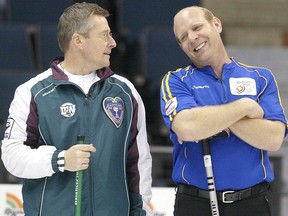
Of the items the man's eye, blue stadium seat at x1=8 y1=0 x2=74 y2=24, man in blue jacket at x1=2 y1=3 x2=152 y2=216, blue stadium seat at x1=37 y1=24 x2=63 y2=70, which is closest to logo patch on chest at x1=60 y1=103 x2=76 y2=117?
man in blue jacket at x1=2 y1=3 x2=152 y2=216

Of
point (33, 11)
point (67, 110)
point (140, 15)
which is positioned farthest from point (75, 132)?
point (33, 11)

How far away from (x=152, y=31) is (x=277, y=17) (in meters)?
2.70

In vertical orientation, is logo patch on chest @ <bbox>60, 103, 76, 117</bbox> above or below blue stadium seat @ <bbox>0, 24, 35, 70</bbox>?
below

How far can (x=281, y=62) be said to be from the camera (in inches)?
330

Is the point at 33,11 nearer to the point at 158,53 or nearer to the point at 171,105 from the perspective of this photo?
the point at 158,53

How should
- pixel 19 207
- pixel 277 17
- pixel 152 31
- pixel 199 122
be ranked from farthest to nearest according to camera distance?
pixel 277 17, pixel 152 31, pixel 19 207, pixel 199 122

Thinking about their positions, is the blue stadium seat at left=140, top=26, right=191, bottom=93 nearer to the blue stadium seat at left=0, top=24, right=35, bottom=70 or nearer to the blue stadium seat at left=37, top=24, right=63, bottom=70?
the blue stadium seat at left=37, top=24, right=63, bottom=70

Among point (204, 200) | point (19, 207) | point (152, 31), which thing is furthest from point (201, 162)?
point (152, 31)

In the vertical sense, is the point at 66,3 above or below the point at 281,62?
above

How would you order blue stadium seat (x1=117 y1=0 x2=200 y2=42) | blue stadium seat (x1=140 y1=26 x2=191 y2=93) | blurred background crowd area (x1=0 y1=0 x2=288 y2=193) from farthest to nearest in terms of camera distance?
blue stadium seat (x1=117 y1=0 x2=200 y2=42)
blue stadium seat (x1=140 y1=26 x2=191 y2=93)
blurred background crowd area (x1=0 y1=0 x2=288 y2=193)

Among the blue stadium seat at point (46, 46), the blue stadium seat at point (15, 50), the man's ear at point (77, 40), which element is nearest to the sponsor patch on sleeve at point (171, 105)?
the man's ear at point (77, 40)

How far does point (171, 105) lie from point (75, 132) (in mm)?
482

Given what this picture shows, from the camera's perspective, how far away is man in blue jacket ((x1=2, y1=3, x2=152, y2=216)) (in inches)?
137

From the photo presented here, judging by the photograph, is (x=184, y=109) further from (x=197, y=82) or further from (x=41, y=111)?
(x=41, y=111)
